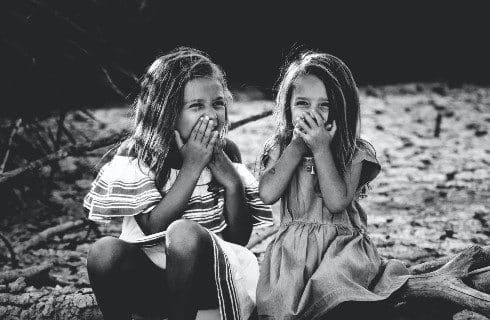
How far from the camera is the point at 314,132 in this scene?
2.14 metres

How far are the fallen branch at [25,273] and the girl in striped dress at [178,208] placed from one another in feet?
2.26

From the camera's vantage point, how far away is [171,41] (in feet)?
18.6

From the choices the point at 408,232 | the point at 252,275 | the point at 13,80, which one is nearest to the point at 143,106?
the point at 252,275

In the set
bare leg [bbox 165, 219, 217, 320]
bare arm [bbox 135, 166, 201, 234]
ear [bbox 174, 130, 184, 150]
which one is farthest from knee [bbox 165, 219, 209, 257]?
ear [bbox 174, 130, 184, 150]

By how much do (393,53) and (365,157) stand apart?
5.63 m

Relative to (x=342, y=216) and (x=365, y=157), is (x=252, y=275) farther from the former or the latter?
(x=365, y=157)

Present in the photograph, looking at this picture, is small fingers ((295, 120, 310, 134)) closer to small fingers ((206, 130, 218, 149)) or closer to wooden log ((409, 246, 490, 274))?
small fingers ((206, 130, 218, 149))

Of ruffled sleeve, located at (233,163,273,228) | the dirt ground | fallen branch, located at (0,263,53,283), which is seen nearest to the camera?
ruffled sleeve, located at (233,163,273,228)

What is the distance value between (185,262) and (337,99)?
0.85 meters

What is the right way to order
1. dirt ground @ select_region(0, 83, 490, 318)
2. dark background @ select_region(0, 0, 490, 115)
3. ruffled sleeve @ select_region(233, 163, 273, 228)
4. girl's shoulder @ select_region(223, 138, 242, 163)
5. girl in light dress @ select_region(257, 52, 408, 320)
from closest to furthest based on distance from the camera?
girl in light dress @ select_region(257, 52, 408, 320)
ruffled sleeve @ select_region(233, 163, 273, 228)
girl's shoulder @ select_region(223, 138, 242, 163)
dirt ground @ select_region(0, 83, 490, 318)
dark background @ select_region(0, 0, 490, 115)

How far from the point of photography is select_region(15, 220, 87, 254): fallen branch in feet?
10.6

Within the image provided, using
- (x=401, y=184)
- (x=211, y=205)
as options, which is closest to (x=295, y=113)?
(x=211, y=205)

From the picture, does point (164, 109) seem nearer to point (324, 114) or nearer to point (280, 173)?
point (280, 173)

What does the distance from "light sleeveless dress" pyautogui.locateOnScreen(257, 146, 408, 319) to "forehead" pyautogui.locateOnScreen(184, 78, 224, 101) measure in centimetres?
44
